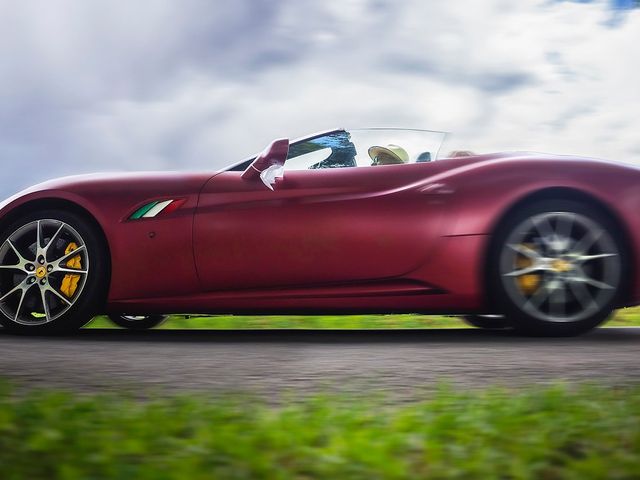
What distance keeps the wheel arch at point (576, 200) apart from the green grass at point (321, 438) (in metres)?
2.07

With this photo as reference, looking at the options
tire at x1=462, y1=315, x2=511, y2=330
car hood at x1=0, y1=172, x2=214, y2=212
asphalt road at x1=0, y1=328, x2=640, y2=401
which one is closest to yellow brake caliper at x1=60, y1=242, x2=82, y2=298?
asphalt road at x1=0, y1=328, x2=640, y2=401

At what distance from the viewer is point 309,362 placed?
360cm

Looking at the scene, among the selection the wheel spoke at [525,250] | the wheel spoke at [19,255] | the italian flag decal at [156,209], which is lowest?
the wheel spoke at [19,255]

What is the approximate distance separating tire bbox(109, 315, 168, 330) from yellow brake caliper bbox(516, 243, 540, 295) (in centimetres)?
280

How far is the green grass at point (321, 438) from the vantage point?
178 centimetres

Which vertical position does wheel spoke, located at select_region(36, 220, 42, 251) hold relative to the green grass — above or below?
above

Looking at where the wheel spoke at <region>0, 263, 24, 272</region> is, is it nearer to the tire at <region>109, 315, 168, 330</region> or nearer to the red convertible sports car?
the red convertible sports car

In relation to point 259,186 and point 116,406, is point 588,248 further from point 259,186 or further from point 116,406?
point 116,406

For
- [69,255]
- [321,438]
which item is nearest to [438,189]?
[69,255]

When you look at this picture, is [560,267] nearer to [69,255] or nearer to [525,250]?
[525,250]

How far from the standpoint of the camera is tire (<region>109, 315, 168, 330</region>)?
6113 millimetres

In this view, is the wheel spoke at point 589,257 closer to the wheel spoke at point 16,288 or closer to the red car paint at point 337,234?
the red car paint at point 337,234

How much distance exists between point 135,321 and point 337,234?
2.21 meters

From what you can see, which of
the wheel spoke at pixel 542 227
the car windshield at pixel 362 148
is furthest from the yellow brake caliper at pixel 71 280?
the wheel spoke at pixel 542 227
